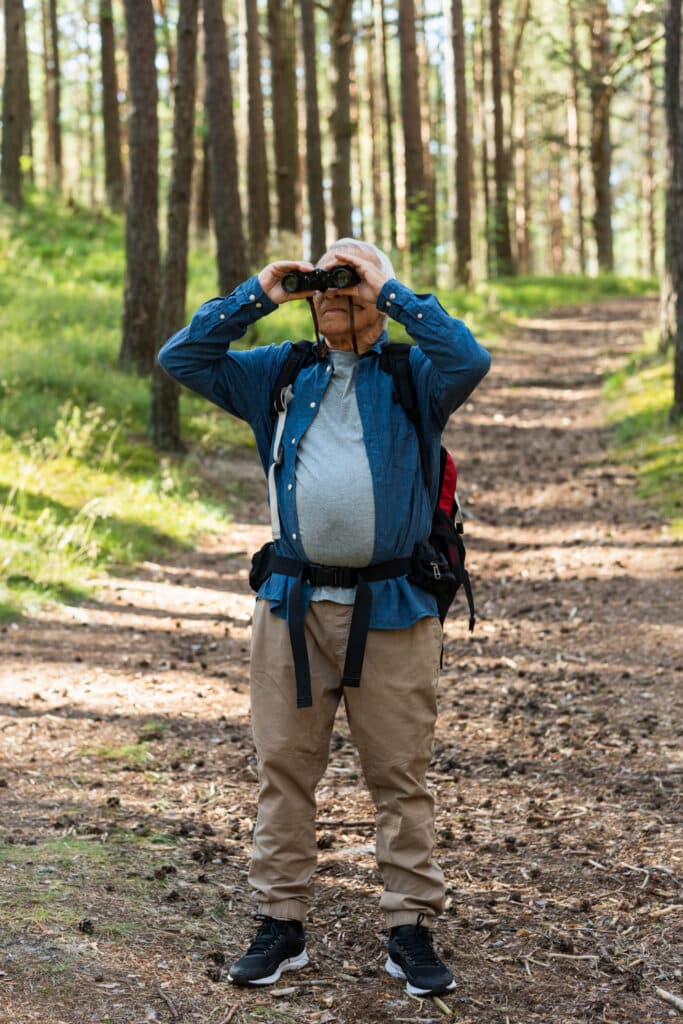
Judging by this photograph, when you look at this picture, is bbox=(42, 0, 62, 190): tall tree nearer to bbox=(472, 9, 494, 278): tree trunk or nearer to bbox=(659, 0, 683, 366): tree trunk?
bbox=(472, 9, 494, 278): tree trunk

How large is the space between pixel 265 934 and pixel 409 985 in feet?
1.61

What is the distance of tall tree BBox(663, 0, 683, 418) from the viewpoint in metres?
13.1

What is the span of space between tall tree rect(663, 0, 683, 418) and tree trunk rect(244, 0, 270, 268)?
9780mm

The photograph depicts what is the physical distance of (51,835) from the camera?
190 inches

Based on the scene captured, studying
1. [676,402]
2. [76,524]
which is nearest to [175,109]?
[76,524]

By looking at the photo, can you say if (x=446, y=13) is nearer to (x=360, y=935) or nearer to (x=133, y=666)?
(x=133, y=666)

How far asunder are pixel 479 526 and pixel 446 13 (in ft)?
57.1

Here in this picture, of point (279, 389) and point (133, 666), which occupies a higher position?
point (279, 389)

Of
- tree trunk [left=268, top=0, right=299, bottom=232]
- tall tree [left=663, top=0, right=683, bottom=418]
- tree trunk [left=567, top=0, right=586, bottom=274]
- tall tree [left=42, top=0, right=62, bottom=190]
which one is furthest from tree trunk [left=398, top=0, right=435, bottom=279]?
tall tree [left=663, top=0, right=683, bottom=418]

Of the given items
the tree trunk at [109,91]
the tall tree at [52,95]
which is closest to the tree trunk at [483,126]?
the tree trunk at [109,91]

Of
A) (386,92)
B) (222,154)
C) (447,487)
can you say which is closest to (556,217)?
(386,92)

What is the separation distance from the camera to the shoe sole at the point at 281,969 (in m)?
3.77

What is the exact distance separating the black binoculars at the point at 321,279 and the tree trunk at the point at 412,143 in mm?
21127

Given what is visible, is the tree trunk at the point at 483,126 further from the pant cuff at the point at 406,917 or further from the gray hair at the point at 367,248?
the pant cuff at the point at 406,917
